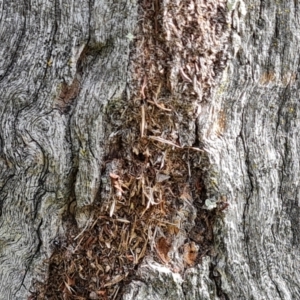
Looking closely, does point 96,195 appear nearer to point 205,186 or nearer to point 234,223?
point 205,186

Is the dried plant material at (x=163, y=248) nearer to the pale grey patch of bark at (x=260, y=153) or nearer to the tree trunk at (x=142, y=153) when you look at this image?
the tree trunk at (x=142, y=153)

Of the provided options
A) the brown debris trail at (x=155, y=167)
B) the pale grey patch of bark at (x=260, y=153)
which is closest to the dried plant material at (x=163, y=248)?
the brown debris trail at (x=155, y=167)

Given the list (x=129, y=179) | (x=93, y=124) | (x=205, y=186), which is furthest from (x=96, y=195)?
(x=205, y=186)

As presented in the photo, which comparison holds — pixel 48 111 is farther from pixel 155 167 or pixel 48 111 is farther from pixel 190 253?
pixel 190 253

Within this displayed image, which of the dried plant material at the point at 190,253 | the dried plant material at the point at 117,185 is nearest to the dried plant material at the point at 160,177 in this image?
the dried plant material at the point at 117,185

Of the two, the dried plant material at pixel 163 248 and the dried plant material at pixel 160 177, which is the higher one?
the dried plant material at pixel 160 177

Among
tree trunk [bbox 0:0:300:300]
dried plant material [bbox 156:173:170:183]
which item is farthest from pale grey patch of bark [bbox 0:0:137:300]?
dried plant material [bbox 156:173:170:183]
